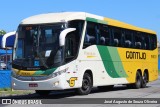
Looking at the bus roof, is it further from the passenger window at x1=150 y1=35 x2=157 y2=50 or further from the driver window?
the passenger window at x1=150 y1=35 x2=157 y2=50

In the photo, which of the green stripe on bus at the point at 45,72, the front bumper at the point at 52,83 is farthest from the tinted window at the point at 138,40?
the green stripe on bus at the point at 45,72

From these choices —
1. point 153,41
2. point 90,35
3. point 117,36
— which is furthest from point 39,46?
point 153,41

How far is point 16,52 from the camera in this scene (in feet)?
57.1

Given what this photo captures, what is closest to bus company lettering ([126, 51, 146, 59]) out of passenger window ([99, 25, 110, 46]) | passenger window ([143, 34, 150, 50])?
passenger window ([143, 34, 150, 50])

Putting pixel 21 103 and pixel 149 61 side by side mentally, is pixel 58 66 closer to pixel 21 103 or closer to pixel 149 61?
pixel 21 103

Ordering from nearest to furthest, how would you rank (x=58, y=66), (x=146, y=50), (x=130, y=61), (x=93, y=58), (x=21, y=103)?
1. (x=21, y=103)
2. (x=58, y=66)
3. (x=93, y=58)
4. (x=130, y=61)
5. (x=146, y=50)

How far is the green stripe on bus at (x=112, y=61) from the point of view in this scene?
20.2 metres

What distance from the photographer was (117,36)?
71.2 ft

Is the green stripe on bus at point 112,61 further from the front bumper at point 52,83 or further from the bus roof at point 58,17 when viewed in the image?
the front bumper at point 52,83

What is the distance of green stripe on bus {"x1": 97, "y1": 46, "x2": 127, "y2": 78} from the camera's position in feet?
66.2

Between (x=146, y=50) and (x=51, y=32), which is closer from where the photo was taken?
(x=51, y=32)

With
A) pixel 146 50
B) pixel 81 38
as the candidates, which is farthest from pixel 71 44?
pixel 146 50

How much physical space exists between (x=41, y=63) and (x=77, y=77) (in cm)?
182

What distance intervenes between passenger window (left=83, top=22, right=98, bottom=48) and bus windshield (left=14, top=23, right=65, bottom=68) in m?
1.77
